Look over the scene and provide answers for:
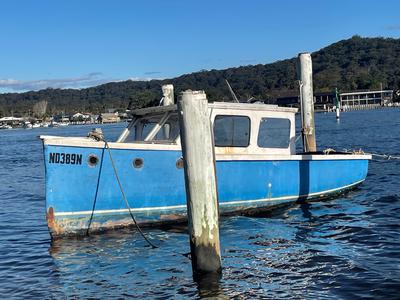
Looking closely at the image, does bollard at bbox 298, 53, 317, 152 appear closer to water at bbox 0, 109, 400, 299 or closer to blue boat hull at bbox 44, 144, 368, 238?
water at bbox 0, 109, 400, 299

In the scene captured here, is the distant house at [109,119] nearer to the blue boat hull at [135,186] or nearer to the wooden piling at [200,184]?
the blue boat hull at [135,186]

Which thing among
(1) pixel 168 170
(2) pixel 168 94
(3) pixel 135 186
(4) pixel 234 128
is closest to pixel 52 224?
(3) pixel 135 186

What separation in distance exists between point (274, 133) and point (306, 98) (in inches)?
171

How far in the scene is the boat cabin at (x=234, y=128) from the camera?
44.9ft

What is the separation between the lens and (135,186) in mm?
12602

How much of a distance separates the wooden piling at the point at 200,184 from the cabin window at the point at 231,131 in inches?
179

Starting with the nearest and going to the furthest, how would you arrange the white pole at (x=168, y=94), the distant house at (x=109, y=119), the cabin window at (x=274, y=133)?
1. the cabin window at (x=274, y=133)
2. the white pole at (x=168, y=94)
3. the distant house at (x=109, y=119)

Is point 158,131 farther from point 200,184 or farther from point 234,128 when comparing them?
point 200,184

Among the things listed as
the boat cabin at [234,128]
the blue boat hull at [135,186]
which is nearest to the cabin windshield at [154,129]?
the boat cabin at [234,128]

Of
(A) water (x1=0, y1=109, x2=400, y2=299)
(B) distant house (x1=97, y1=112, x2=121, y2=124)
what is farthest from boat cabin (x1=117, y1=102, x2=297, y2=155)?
(B) distant house (x1=97, y1=112, x2=121, y2=124)

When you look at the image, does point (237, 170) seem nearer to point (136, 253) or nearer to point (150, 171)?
point (150, 171)

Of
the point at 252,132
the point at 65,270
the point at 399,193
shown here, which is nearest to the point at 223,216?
the point at 252,132

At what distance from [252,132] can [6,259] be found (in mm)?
6777

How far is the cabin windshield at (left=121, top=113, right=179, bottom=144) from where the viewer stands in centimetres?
1365
